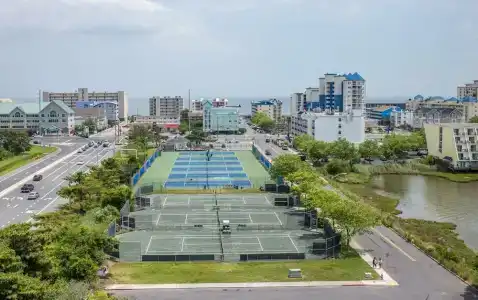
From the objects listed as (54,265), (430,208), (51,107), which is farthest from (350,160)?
(51,107)

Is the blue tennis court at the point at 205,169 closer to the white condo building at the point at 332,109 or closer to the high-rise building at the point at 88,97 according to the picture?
the white condo building at the point at 332,109

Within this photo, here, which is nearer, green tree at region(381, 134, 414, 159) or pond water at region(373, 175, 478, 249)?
pond water at region(373, 175, 478, 249)

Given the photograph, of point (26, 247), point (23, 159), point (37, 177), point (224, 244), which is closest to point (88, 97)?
point (23, 159)

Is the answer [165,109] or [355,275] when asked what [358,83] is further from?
[355,275]

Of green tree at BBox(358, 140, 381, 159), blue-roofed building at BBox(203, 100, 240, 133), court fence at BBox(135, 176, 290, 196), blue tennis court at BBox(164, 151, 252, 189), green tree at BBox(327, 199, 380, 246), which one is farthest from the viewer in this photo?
blue-roofed building at BBox(203, 100, 240, 133)

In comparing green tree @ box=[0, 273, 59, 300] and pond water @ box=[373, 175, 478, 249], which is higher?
green tree @ box=[0, 273, 59, 300]

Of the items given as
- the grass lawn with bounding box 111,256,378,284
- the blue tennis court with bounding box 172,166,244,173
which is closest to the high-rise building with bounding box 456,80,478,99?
the blue tennis court with bounding box 172,166,244,173

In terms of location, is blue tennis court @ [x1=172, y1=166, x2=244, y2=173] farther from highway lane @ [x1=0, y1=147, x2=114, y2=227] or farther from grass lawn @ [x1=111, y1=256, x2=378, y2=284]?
grass lawn @ [x1=111, y1=256, x2=378, y2=284]
